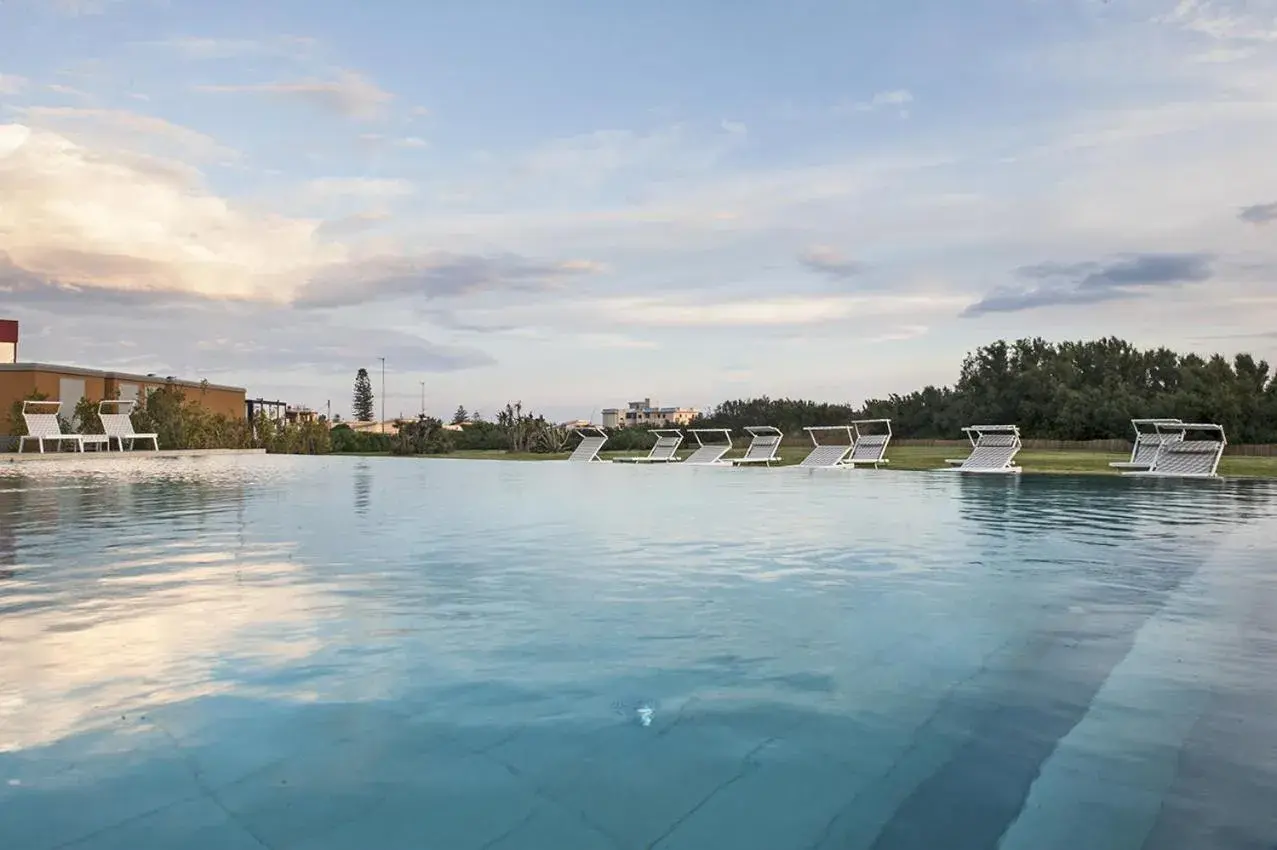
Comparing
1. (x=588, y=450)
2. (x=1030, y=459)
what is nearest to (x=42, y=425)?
(x=588, y=450)

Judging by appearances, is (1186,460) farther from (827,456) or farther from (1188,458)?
(827,456)

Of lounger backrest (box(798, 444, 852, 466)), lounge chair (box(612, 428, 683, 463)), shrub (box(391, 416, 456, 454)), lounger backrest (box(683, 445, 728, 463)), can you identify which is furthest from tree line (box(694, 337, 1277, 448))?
shrub (box(391, 416, 456, 454))

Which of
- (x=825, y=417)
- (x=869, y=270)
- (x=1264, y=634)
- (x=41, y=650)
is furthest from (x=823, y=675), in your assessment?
(x=825, y=417)

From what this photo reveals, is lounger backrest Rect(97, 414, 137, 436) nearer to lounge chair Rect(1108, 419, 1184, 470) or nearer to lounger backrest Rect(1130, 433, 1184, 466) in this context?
lounge chair Rect(1108, 419, 1184, 470)

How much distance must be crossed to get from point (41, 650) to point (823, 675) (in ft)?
8.81

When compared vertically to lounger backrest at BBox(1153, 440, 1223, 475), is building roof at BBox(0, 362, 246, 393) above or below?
above

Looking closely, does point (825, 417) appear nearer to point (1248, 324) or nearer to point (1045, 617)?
point (1248, 324)

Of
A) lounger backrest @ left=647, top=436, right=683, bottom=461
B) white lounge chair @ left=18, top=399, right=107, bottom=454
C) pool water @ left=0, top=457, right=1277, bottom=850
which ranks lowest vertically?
pool water @ left=0, top=457, right=1277, bottom=850

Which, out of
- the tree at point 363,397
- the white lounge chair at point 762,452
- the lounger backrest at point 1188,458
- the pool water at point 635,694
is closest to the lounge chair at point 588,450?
the white lounge chair at point 762,452

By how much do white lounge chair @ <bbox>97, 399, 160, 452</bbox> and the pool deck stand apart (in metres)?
0.38

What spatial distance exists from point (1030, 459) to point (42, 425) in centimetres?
1951

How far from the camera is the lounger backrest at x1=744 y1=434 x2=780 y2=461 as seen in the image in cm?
1733

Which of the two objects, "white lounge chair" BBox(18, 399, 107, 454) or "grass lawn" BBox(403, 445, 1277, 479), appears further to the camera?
"white lounge chair" BBox(18, 399, 107, 454)

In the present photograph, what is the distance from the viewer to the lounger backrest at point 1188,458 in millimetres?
13242
